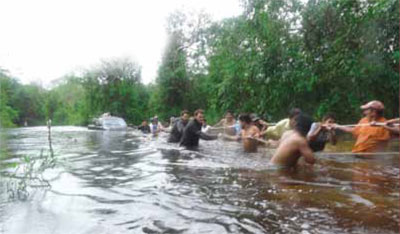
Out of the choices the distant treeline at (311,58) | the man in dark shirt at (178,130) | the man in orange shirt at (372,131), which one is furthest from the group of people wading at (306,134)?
the distant treeline at (311,58)

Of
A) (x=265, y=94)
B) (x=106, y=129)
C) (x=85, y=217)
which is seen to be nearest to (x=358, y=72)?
(x=265, y=94)

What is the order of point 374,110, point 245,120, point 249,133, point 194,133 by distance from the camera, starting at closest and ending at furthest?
point 374,110, point 245,120, point 249,133, point 194,133

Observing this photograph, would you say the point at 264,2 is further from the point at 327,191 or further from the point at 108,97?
the point at 108,97

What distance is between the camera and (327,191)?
21.4 feet

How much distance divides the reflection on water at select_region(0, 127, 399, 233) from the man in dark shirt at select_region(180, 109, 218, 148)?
10.8 ft

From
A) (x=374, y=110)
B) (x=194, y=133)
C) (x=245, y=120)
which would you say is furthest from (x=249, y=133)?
(x=374, y=110)

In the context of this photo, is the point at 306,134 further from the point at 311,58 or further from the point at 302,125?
the point at 311,58

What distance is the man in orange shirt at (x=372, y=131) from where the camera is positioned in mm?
9031

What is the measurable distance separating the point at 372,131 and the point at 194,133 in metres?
6.02

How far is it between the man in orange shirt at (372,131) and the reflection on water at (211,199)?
349 mm

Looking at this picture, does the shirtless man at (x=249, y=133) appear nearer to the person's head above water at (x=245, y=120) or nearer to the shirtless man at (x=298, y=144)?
the person's head above water at (x=245, y=120)

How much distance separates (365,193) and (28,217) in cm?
469

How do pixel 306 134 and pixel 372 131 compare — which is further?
pixel 372 131

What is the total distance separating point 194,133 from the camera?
13.9m
